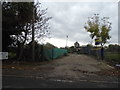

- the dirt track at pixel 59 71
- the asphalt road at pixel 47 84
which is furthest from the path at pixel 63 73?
the asphalt road at pixel 47 84

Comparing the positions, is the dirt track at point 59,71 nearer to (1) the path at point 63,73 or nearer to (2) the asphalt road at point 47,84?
(1) the path at point 63,73

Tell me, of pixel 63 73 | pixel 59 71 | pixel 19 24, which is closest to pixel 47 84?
pixel 63 73

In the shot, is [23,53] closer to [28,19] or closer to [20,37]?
[20,37]

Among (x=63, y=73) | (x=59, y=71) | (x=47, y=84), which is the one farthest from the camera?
(x=59, y=71)

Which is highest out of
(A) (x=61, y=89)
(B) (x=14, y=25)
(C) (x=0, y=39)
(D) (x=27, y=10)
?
(D) (x=27, y=10)

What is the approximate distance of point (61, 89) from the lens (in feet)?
27.9

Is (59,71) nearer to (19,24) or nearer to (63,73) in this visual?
(63,73)

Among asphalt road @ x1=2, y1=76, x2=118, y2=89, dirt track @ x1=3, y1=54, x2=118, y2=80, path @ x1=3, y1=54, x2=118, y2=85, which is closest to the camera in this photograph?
asphalt road @ x1=2, y1=76, x2=118, y2=89

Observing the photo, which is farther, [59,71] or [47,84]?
[59,71]

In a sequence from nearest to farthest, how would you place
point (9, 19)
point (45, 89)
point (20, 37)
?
point (45, 89) → point (9, 19) → point (20, 37)

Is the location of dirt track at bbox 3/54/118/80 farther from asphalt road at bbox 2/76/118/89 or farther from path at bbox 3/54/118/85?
asphalt road at bbox 2/76/118/89

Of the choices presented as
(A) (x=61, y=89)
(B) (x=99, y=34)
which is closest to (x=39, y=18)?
(A) (x=61, y=89)

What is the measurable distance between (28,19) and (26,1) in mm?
1893

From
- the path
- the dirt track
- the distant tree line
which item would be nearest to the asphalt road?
the path
